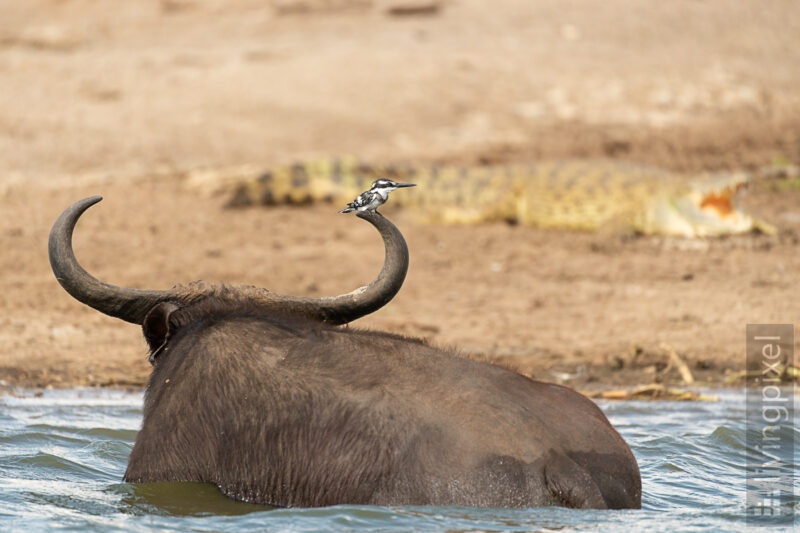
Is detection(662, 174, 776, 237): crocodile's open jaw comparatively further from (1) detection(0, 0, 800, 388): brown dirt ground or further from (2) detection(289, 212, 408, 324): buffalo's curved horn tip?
(2) detection(289, 212, 408, 324): buffalo's curved horn tip

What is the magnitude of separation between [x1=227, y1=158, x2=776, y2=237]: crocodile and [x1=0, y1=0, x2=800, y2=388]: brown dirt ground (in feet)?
0.91

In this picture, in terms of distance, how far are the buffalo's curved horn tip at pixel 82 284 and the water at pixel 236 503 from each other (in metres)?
0.67

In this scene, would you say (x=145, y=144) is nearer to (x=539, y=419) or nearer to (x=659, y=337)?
(x=659, y=337)

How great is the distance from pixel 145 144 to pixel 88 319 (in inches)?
232

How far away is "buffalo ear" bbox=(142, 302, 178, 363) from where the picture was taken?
402 centimetres

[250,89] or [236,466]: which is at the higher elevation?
[250,89]

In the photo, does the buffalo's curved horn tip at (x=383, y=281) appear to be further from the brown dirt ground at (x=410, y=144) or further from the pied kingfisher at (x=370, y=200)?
the brown dirt ground at (x=410, y=144)

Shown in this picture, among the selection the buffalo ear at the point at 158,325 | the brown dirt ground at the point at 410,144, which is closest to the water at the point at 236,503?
the buffalo ear at the point at 158,325

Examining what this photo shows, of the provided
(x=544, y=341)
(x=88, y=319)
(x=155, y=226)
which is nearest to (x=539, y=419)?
(x=544, y=341)

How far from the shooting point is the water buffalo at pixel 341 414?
352 cm

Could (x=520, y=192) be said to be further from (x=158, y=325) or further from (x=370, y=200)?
(x=158, y=325)

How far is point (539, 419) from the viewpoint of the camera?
3.60 m

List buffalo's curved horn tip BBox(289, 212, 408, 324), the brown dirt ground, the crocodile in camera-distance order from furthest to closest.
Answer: the crocodile, the brown dirt ground, buffalo's curved horn tip BBox(289, 212, 408, 324)

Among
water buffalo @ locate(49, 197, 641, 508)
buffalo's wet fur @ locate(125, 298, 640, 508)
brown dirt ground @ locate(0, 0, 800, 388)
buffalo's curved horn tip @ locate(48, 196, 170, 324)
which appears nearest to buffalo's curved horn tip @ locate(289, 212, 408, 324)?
water buffalo @ locate(49, 197, 641, 508)
